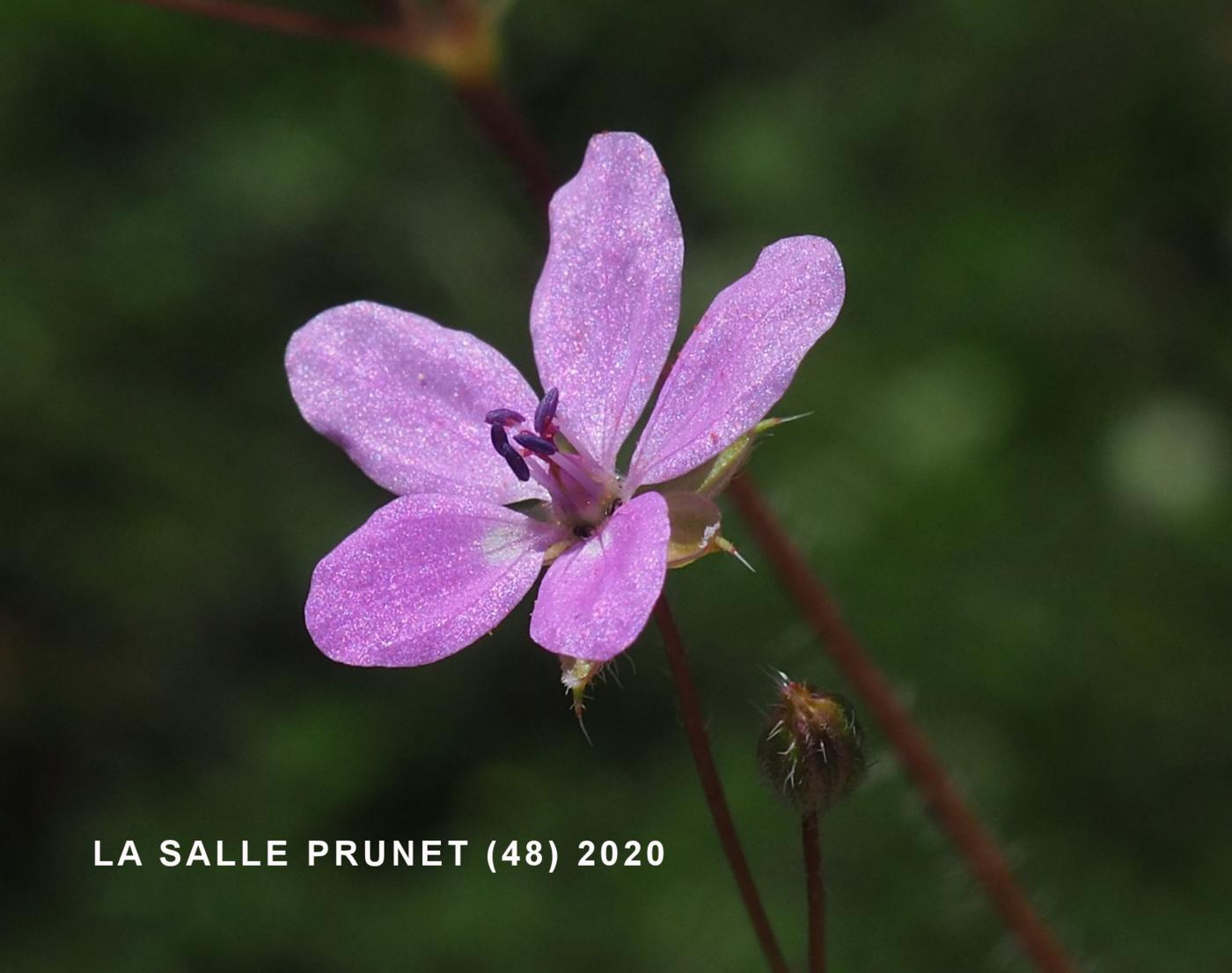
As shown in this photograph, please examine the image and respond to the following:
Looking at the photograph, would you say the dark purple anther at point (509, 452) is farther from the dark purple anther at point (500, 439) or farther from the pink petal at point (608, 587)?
the pink petal at point (608, 587)

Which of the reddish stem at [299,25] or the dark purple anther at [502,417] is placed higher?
the reddish stem at [299,25]

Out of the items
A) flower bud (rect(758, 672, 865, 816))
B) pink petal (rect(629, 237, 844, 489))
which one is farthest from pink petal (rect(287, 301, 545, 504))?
flower bud (rect(758, 672, 865, 816))

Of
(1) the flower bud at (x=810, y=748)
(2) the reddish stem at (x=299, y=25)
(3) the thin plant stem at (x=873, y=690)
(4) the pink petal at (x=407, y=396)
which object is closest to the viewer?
(1) the flower bud at (x=810, y=748)

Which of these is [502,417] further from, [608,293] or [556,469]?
[608,293]

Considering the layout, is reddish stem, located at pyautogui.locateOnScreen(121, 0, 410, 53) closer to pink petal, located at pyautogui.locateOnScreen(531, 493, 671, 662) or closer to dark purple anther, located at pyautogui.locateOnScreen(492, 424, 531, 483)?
dark purple anther, located at pyautogui.locateOnScreen(492, 424, 531, 483)

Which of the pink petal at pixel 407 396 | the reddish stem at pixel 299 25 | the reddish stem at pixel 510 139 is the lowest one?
the pink petal at pixel 407 396

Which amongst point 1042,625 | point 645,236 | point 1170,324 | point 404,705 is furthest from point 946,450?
point 645,236

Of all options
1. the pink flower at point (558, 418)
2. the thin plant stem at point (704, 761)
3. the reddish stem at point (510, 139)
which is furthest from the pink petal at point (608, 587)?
the reddish stem at point (510, 139)

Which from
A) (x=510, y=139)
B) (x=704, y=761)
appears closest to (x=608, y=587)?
(x=704, y=761)
